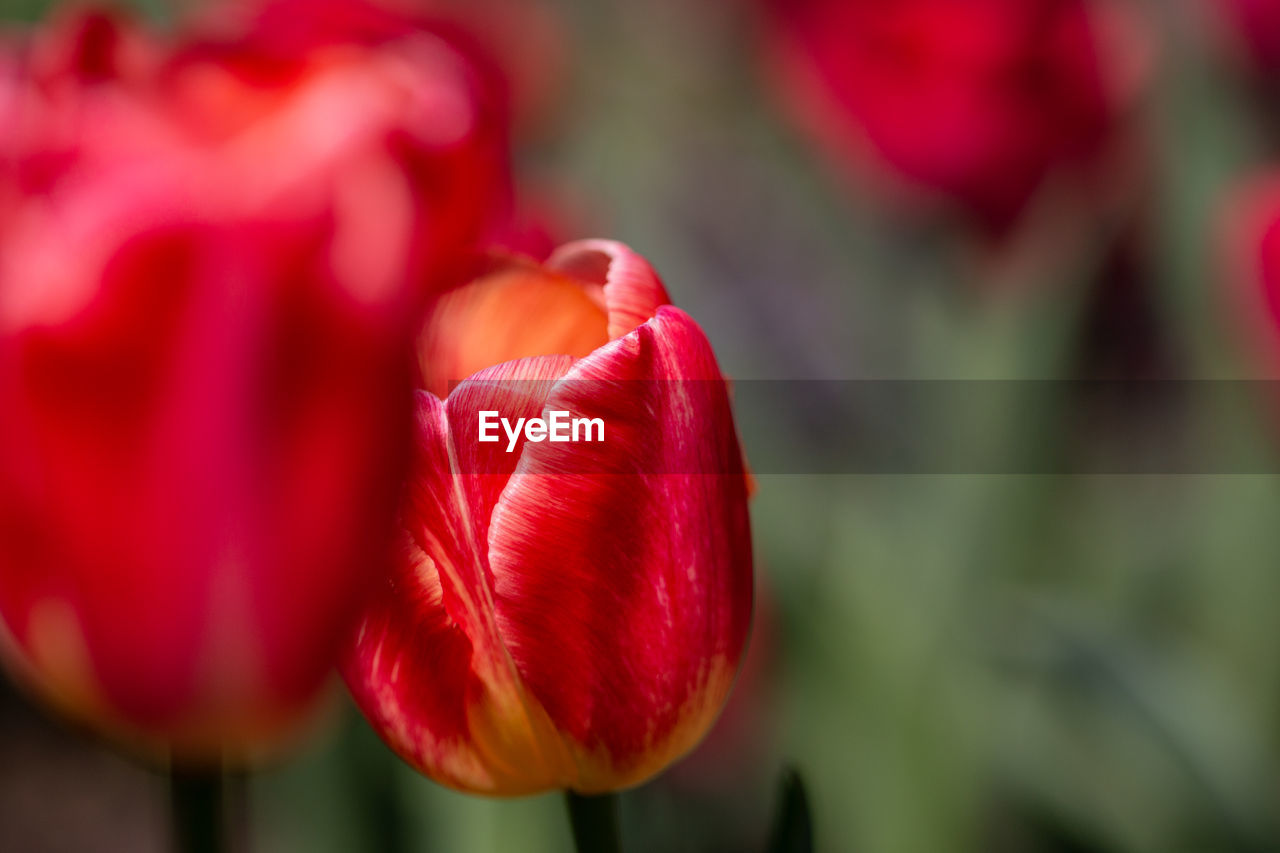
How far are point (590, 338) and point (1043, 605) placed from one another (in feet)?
1.30

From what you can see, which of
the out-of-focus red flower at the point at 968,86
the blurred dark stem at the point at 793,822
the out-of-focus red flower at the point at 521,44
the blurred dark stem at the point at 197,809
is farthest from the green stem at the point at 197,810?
the out-of-focus red flower at the point at 521,44

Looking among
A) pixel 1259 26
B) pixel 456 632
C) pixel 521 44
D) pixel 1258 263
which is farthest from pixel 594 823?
pixel 521 44

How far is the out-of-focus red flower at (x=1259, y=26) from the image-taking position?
0.45 metres

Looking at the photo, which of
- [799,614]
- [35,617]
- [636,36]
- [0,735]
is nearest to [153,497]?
[35,617]

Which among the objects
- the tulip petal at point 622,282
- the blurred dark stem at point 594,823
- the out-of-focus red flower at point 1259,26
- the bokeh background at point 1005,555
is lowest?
the bokeh background at point 1005,555

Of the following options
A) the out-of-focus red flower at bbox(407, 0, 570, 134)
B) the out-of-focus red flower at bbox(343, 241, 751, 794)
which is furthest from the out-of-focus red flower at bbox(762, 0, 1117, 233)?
the out-of-focus red flower at bbox(343, 241, 751, 794)

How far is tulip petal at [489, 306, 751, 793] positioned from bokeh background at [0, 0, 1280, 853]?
0.18 metres

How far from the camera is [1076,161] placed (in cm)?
51

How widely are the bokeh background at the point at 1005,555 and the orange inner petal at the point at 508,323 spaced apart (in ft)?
0.46

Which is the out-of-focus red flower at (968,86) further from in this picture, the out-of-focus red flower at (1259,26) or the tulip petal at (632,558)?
the tulip petal at (632,558)

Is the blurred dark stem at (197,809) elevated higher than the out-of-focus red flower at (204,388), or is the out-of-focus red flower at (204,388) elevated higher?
the out-of-focus red flower at (204,388)

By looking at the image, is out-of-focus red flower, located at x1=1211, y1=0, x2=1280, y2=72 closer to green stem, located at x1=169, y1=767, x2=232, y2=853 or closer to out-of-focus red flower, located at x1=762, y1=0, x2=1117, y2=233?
out-of-focus red flower, located at x1=762, y1=0, x2=1117, y2=233

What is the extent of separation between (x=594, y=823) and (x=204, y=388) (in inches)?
4.0

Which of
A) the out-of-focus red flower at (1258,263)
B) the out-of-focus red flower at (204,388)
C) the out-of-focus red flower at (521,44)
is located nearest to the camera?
the out-of-focus red flower at (204,388)
